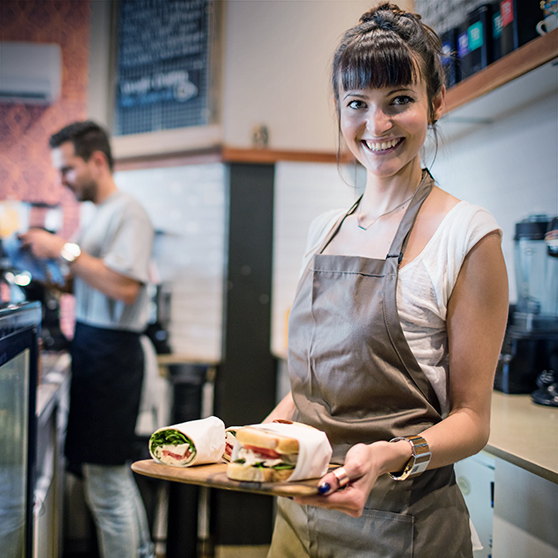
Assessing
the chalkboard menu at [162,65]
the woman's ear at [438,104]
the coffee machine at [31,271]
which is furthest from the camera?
the chalkboard menu at [162,65]

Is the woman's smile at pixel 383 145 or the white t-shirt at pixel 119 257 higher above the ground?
the woman's smile at pixel 383 145

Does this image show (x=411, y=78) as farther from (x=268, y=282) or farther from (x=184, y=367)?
(x=184, y=367)

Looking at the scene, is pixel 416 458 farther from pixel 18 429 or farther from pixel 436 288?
pixel 18 429

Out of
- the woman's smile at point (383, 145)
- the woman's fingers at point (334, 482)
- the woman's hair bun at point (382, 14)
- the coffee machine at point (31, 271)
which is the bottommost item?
the woman's fingers at point (334, 482)

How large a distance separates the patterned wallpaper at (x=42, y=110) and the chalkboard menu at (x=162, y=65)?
0.29 m

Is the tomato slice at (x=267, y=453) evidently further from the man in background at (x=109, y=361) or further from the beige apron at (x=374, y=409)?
the man in background at (x=109, y=361)

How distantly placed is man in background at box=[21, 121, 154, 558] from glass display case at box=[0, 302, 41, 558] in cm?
98

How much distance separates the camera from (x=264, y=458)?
858 mm

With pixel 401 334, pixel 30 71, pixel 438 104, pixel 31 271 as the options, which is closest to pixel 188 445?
pixel 401 334

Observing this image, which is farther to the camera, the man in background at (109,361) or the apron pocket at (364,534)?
the man in background at (109,361)

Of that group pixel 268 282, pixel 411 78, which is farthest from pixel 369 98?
pixel 268 282

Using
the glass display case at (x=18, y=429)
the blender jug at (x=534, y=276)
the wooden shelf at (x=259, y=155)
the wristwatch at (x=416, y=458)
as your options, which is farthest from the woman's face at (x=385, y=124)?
the wooden shelf at (x=259, y=155)

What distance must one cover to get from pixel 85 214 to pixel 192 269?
84 centimetres

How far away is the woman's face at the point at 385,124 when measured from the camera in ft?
3.38
